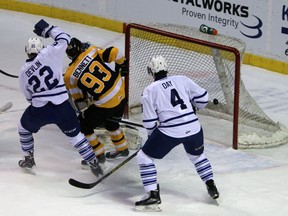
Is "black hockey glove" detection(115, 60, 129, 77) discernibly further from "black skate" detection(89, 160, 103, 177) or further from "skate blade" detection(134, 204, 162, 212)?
"skate blade" detection(134, 204, 162, 212)

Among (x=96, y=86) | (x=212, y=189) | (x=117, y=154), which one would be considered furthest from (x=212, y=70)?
(x=212, y=189)

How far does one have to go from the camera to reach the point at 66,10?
36.6 feet

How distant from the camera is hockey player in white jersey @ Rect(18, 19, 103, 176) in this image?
6.66 metres

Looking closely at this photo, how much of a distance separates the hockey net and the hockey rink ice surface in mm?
184

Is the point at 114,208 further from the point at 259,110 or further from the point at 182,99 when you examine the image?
the point at 259,110

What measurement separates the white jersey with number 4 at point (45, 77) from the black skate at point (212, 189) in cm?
116

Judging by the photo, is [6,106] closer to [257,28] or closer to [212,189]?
[257,28]

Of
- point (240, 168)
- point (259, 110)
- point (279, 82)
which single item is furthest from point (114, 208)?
point (279, 82)

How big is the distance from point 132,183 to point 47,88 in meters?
0.96

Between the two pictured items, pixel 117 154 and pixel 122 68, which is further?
pixel 117 154

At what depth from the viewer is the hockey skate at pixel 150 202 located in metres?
6.39

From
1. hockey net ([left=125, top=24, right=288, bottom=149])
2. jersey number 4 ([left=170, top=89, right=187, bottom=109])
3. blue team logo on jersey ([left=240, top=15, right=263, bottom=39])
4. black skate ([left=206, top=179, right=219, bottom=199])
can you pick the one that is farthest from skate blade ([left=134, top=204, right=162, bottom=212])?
blue team logo on jersey ([left=240, top=15, right=263, bottom=39])

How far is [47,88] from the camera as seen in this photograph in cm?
668

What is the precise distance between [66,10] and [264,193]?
498cm
